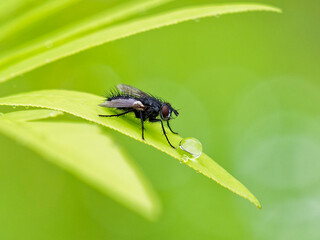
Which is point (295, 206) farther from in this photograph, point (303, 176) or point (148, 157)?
point (148, 157)

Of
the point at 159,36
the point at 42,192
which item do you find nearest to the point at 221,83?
the point at 159,36

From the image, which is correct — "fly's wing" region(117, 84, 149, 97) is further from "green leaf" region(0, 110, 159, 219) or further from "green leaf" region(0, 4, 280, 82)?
"green leaf" region(0, 4, 280, 82)

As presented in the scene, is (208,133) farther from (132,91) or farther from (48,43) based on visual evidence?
(48,43)

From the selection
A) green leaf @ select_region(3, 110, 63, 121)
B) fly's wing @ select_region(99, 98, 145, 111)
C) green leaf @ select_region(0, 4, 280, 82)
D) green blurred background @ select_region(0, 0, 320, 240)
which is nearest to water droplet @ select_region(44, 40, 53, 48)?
green leaf @ select_region(0, 4, 280, 82)

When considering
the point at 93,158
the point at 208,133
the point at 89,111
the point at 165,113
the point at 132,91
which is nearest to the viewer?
the point at 89,111

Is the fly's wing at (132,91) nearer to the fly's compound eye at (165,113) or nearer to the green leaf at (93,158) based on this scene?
the fly's compound eye at (165,113)

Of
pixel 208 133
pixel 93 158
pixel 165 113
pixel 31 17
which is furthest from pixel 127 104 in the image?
pixel 208 133

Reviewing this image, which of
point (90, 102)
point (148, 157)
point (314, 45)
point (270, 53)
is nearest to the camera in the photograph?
point (90, 102)

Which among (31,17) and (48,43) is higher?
(31,17)
